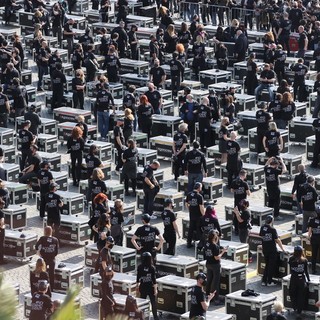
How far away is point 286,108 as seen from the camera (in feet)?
125

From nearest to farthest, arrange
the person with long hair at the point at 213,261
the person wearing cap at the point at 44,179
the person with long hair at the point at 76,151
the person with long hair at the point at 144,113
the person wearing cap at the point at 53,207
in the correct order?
the person with long hair at the point at 213,261
the person wearing cap at the point at 53,207
the person wearing cap at the point at 44,179
the person with long hair at the point at 76,151
the person with long hair at the point at 144,113

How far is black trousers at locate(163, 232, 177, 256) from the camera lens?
27.4 m

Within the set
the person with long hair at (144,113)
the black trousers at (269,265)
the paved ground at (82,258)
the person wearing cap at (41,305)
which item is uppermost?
the person with long hair at (144,113)

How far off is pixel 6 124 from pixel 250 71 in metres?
9.84

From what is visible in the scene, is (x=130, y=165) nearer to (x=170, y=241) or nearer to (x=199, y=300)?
(x=170, y=241)

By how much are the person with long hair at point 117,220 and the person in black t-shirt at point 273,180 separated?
17.2 feet

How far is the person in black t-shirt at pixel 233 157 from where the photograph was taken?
3303 cm

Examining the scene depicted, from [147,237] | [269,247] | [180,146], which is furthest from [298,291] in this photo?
[180,146]

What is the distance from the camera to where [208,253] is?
24.2 metres

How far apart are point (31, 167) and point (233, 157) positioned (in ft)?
19.1

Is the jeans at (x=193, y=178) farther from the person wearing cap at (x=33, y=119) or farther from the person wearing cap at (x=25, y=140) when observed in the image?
the person wearing cap at (x=33, y=119)

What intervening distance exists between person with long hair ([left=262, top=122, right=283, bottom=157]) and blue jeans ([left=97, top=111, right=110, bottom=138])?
6.24m

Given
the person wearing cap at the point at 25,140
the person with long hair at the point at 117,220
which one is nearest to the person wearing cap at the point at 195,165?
the person with long hair at the point at 117,220

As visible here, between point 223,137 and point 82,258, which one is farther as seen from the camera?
point 223,137
